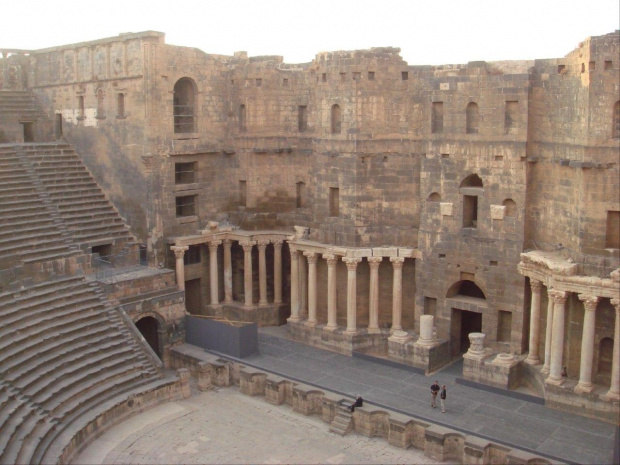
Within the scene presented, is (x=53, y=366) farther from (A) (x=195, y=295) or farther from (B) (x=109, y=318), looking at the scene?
(A) (x=195, y=295)

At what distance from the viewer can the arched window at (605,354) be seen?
22969mm

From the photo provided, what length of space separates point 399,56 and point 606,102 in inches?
330

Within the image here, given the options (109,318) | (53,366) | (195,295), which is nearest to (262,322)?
(195,295)

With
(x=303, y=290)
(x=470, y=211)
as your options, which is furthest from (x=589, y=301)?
(x=303, y=290)

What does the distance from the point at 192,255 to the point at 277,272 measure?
12.4ft

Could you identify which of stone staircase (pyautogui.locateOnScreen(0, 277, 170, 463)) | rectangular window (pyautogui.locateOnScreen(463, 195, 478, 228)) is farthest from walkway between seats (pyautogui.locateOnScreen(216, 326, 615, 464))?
rectangular window (pyautogui.locateOnScreen(463, 195, 478, 228))

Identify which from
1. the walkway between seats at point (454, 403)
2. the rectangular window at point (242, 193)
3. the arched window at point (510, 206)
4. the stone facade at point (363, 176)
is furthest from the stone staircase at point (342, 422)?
the rectangular window at point (242, 193)

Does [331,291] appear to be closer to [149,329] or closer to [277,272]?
[277,272]

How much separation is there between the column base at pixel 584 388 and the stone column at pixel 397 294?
23.9ft

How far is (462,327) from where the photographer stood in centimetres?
2914

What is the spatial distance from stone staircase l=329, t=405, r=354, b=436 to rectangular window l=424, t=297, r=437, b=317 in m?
6.70

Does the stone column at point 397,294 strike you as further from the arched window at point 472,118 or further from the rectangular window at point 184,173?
the rectangular window at point 184,173

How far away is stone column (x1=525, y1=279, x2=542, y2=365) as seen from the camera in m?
24.4

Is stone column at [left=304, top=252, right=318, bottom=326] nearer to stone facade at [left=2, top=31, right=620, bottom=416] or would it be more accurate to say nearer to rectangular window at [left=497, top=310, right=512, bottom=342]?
stone facade at [left=2, top=31, right=620, bottom=416]
